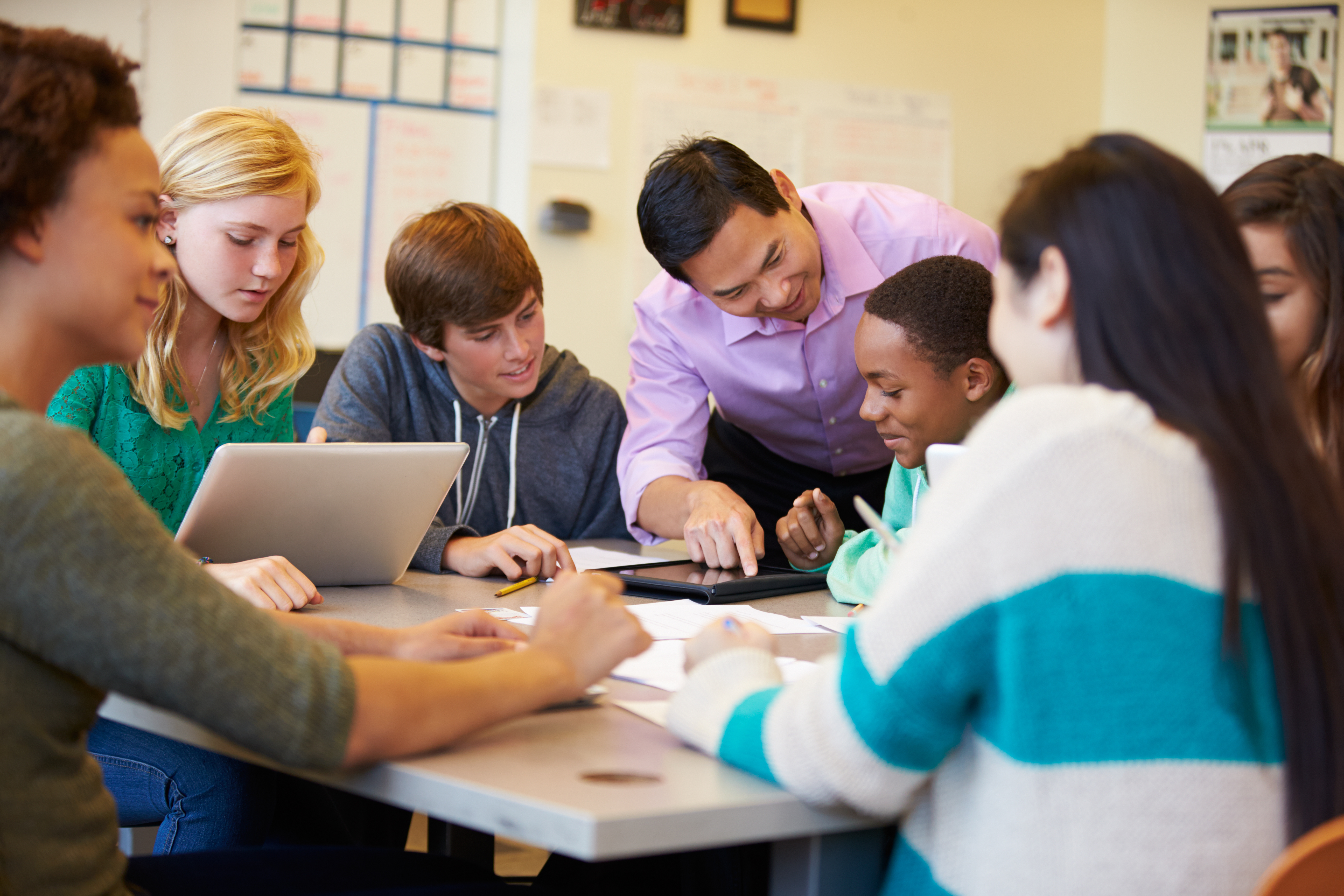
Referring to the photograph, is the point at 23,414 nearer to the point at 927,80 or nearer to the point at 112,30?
the point at 112,30

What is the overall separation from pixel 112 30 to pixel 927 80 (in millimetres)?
2483

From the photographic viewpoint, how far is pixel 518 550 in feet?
5.43

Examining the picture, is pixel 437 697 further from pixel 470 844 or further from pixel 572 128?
pixel 572 128

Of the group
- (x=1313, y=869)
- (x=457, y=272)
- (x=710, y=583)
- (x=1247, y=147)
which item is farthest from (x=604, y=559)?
(x=1247, y=147)

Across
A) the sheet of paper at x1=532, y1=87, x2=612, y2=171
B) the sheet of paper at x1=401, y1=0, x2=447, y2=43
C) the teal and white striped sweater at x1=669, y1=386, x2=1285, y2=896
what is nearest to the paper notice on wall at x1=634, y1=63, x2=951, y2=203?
the sheet of paper at x1=532, y1=87, x2=612, y2=171

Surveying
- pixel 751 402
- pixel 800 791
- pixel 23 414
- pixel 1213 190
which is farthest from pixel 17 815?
pixel 751 402

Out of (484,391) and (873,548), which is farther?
(484,391)

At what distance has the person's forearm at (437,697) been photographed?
0.79 metres

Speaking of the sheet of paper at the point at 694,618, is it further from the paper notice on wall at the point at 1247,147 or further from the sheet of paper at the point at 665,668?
the paper notice on wall at the point at 1247,147

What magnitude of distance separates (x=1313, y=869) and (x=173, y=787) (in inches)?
45.2

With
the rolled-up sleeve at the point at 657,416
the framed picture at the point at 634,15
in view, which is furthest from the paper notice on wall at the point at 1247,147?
the rolled-up sleeve at the point at 657,416

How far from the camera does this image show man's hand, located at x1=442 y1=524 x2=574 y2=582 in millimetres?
1645

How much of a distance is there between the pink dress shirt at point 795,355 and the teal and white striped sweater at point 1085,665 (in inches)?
54.3

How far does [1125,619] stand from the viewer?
698 millimetres
